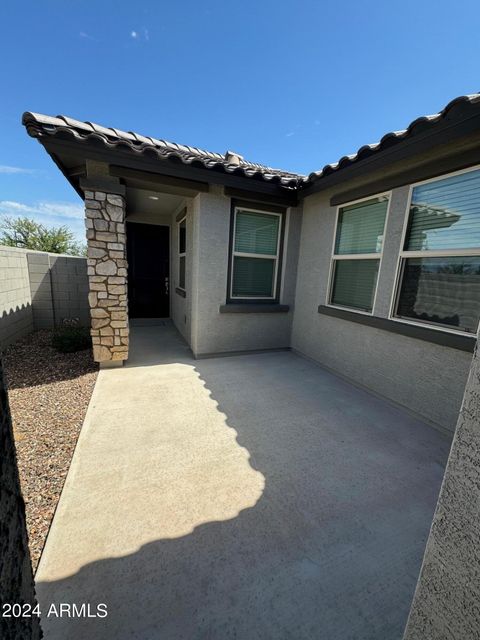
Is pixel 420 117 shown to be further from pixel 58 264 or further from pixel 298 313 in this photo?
pixel 58 264

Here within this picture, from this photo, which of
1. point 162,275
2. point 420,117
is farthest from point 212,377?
point 162,275

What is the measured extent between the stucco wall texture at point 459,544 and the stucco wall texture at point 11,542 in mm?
1199

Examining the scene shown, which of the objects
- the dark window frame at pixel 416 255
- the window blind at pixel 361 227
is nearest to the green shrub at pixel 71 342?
the window blind at pixel 361 227

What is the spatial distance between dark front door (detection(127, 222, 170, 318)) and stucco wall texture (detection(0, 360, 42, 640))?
23.2 ft

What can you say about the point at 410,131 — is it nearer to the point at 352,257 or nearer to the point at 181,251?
the point at 352,257

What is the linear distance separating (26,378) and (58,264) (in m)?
3.39

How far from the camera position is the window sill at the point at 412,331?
8.73ft

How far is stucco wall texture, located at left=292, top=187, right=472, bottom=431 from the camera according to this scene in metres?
2.86

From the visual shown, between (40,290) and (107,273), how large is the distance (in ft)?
10.6

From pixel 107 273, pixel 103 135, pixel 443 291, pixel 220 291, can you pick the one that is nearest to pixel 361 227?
pixel 443 291

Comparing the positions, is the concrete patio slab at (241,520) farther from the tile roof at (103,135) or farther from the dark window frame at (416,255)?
the tile roof at (103,135)

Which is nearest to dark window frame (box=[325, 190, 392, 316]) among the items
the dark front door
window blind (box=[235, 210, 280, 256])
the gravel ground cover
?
window blind (box=[235, 210, 280, 256])

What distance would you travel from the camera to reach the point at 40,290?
19.6ft

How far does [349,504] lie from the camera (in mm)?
1928
